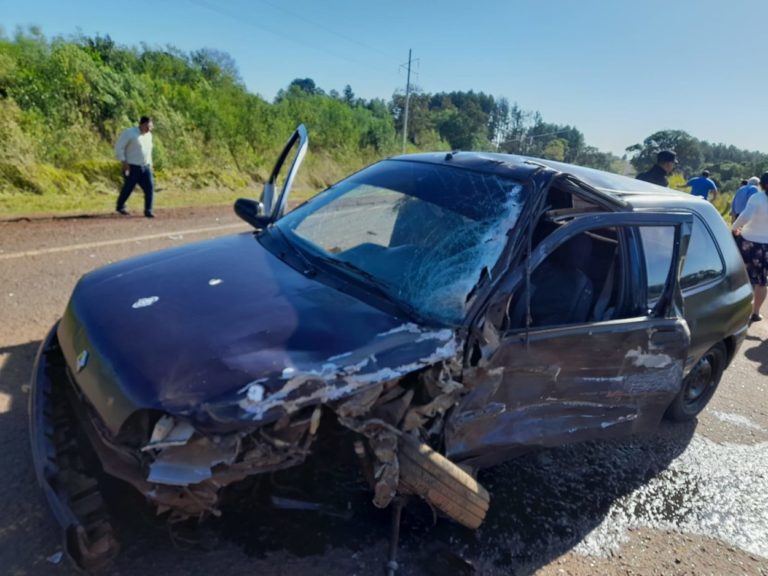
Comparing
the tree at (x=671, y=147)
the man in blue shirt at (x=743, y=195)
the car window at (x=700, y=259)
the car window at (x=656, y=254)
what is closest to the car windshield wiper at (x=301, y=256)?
the car window at (x=656, y=254)

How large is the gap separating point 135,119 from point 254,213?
13.8 meters

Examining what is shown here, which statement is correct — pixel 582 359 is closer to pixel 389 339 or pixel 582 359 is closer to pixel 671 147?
pixel 389 339

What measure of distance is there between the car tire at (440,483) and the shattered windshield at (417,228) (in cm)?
56

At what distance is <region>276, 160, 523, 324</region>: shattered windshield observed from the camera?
7.93 ft

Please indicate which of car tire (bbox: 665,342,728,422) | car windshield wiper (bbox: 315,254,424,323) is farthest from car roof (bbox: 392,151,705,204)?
car tire (bbox: 665,342,728,422)

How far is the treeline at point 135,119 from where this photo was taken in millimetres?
11383

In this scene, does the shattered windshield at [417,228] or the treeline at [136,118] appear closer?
the shattered windshield at [417,228]

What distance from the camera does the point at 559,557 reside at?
8.18 ft

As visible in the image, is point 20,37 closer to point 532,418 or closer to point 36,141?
point 36,141

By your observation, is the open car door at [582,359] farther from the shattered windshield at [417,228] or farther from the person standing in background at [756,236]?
the person standing in background at [756,236]

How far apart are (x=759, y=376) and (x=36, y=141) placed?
43.4 feet

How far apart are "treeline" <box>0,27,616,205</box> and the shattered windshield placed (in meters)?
4.69

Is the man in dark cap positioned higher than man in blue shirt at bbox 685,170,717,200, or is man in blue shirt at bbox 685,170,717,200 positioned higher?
the man in dark cap

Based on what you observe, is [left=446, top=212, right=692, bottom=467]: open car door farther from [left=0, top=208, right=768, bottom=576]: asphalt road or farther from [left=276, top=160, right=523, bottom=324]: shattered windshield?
[left=0, top=208, right=768, bottom=576]: asphalt road
